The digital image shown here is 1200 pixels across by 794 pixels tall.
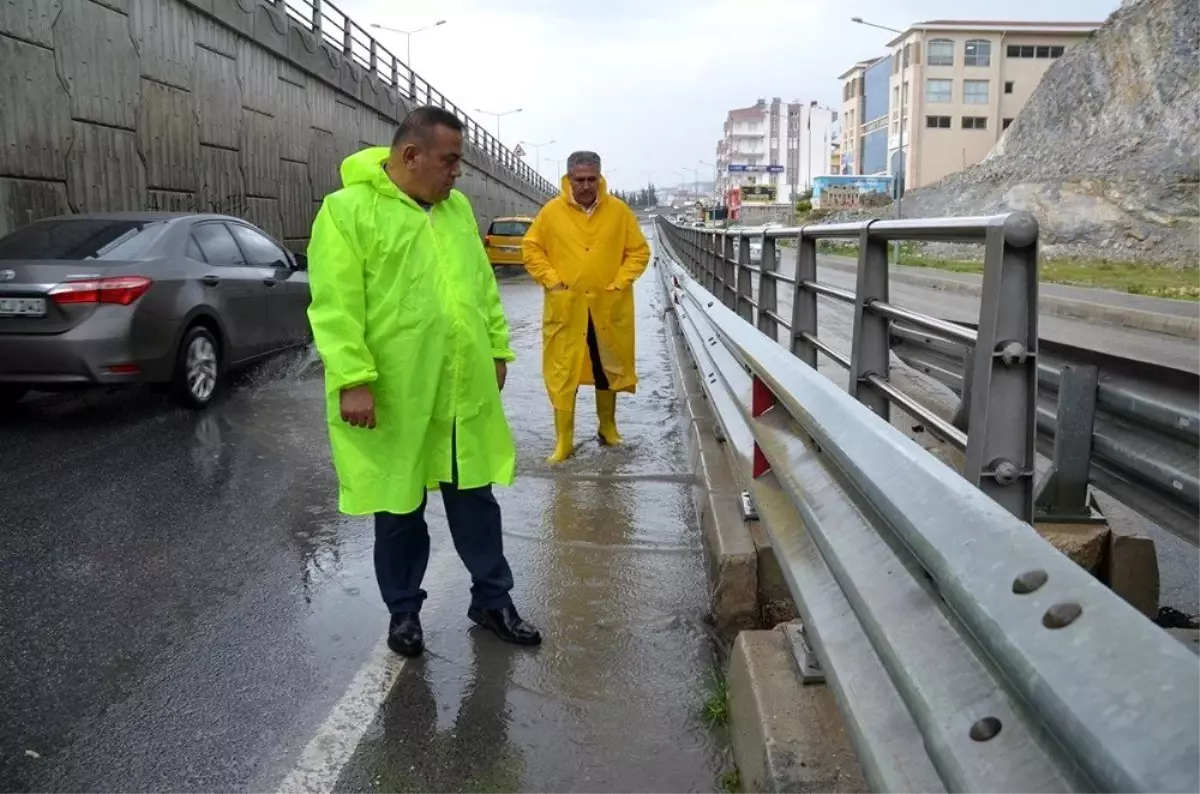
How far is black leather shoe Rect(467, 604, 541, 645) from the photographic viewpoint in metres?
3.87

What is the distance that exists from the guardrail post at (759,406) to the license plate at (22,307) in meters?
5.97

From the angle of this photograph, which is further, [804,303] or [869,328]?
[804,303]

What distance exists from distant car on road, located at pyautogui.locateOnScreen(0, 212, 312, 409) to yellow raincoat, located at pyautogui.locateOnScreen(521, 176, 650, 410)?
Result: 3.10 m

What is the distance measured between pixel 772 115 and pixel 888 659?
546 ft

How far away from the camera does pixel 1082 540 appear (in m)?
3.86

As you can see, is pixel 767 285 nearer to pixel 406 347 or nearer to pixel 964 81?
pixel 406 347

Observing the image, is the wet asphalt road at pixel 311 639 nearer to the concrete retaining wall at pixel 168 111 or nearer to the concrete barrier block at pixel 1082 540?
the concrete barrier block at pixel 1082 540

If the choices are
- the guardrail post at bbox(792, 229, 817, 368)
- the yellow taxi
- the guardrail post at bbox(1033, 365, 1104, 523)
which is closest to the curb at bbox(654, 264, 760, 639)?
the guardrail post at bbox(792, 229, 817, 368)

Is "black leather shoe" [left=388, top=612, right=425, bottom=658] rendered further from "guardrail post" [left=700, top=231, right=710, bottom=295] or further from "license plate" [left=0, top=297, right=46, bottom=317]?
→ "guardrail post" [left=700, top=231, right=710, bottom=295]

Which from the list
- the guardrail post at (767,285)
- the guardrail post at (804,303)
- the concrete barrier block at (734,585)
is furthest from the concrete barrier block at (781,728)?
the guardrail post at (767,285)

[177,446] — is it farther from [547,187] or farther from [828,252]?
[547,187]

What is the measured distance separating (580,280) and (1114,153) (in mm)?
39011

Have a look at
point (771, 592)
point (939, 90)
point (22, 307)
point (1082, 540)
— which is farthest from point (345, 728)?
point (939, 90)

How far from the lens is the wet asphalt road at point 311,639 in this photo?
306 cm
